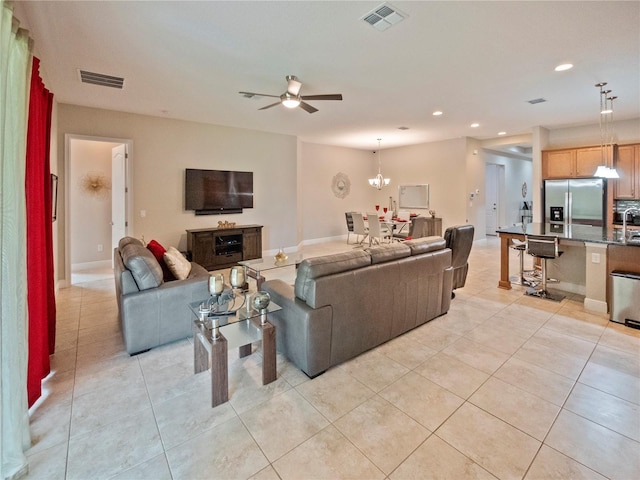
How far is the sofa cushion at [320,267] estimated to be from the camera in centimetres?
243

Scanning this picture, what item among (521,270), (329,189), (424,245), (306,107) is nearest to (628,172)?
(521,270)

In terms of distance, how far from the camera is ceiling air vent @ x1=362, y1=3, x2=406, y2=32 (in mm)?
2514

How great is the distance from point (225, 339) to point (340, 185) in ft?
26.4

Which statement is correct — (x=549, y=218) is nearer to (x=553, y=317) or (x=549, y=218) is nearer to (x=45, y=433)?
(x=553, y=317)

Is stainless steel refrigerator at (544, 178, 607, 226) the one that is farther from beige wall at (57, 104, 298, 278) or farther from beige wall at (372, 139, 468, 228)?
beige wall at (57, 104, 298, 278)

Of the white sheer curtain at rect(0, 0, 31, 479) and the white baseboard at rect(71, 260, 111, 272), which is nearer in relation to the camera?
the white sheer curtain at rect(0, 0, 31, 479)

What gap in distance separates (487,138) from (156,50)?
8.23 metres

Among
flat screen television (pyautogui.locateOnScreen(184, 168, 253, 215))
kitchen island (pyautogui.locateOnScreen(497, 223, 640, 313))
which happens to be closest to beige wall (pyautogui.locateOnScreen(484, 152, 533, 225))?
kitchen island (pyautogui.locateOnScreen(497, 223, 640, 313))

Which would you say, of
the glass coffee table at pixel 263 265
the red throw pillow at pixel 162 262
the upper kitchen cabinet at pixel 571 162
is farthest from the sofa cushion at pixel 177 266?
the upper kitchen cabinet at pixel 571 162

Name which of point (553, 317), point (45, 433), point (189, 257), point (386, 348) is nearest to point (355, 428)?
point (386, 348)

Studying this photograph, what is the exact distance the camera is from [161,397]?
2.27 m

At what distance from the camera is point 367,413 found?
2.08 m

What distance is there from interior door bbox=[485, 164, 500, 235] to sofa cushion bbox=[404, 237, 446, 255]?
822 cm

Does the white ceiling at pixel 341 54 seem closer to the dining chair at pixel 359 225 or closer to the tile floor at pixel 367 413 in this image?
the tile floor at pixel 367 413
